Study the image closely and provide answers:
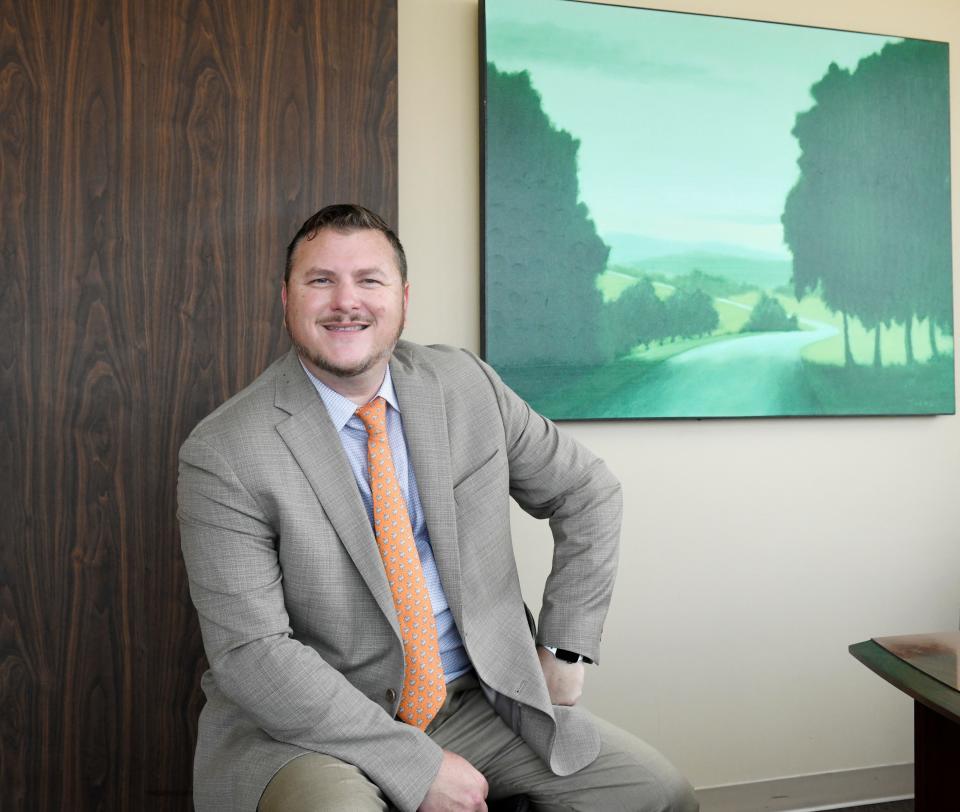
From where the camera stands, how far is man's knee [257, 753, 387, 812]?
1439mm

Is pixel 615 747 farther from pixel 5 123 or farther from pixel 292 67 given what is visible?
pixel 5 123

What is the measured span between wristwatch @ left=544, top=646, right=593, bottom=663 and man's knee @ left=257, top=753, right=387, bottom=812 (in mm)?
511

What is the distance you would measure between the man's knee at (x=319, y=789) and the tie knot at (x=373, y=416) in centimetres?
61

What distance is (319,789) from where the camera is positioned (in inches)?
57.5

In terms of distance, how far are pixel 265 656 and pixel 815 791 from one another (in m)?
2.05

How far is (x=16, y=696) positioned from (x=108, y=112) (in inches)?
52.6

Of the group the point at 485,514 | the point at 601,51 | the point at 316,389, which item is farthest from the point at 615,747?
the point at 601,51

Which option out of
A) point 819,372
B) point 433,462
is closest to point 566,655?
point 433,462

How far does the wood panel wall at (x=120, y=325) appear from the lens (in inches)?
80.6

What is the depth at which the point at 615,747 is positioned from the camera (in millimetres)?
1797

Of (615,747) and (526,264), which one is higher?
(526,264)

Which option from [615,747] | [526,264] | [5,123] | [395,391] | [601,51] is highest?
[601,51]

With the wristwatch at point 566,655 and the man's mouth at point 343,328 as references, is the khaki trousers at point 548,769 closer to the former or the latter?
the wristwatch at point 566,655

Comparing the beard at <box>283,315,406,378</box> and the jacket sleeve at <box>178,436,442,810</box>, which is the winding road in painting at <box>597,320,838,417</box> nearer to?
the beard at <box>283,315,406,378</box>
